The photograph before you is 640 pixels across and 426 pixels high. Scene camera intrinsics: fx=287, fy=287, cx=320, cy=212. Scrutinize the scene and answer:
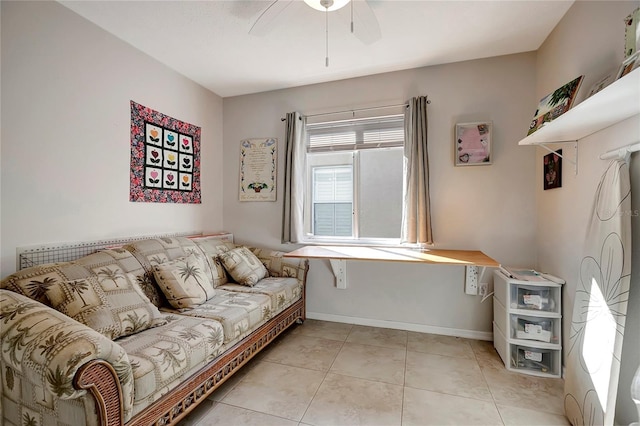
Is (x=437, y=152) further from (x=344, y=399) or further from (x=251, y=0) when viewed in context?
(x=344, y=399)

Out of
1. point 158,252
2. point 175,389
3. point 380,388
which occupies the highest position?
point 158,252

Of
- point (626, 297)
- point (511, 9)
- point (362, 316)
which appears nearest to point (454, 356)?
point (362, 316)

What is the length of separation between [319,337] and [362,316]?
1.74 feet

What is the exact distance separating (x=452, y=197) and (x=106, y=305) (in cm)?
267

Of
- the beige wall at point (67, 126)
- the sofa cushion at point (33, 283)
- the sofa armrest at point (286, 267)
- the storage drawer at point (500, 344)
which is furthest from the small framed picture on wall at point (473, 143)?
the sofa cushion at point (33, 283)

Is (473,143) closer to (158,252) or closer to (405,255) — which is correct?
(405,255)

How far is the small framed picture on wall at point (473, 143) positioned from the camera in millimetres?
2523

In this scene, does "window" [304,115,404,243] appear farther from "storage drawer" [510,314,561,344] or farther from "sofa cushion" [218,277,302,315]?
"storage drawer" [510,314,561,344]

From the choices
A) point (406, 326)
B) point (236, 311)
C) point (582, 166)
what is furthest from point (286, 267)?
point (582, 166)

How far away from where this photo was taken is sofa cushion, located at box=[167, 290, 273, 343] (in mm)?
1840

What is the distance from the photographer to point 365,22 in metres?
1.64

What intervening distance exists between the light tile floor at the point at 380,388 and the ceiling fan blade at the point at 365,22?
222 cm

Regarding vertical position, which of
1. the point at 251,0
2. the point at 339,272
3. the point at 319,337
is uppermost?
the point at 251,0

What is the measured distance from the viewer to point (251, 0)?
1821 millimetres
